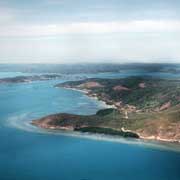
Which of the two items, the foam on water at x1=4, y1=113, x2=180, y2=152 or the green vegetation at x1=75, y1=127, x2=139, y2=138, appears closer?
the foam on water at x1=4, y1=113, x2=180, y2=152

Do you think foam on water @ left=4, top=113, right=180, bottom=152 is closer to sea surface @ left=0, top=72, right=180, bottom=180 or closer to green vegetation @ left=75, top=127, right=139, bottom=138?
sea surface @ left=0, top=72, right=180, bottom=180

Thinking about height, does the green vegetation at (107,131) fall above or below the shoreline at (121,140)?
above

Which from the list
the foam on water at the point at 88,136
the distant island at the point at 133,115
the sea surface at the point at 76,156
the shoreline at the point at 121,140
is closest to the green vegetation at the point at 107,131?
the distant island at the point at 133,115

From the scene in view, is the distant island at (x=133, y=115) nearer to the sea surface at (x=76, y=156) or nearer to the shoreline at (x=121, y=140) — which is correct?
the shoreline at (x=121, y=140)

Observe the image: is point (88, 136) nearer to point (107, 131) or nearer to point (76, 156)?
point (107, 131)

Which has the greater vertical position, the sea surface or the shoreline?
the shoreline

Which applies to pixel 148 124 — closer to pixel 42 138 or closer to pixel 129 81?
pixel 42 138

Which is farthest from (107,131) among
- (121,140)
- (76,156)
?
(76,156)

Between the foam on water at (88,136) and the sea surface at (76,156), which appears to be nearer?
the sea surface at (76,156)

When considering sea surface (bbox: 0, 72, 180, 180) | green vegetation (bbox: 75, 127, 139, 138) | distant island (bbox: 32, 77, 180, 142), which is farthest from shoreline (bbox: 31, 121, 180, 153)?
distant island (bbox: 32, 77, 180, 142)
